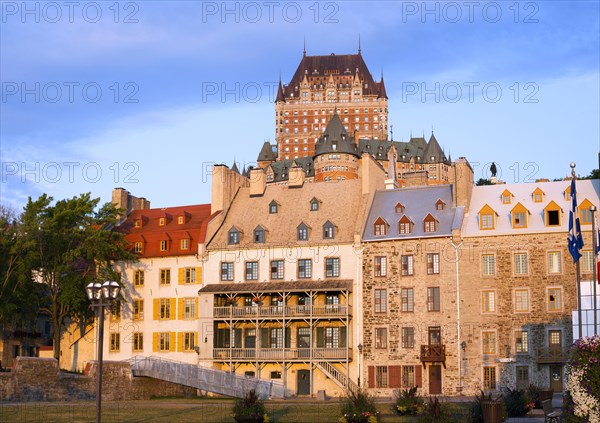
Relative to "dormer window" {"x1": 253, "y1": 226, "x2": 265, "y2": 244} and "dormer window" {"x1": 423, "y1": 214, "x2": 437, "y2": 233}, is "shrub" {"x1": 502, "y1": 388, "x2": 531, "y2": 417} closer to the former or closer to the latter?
"dormer window" {"x1": 423, "y1": 214, "x2": 437, "y2": 233}

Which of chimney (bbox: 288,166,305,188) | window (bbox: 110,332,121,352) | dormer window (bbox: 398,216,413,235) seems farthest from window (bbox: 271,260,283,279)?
window (bbox: 110,332,121,352)

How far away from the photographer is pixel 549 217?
61.6 m

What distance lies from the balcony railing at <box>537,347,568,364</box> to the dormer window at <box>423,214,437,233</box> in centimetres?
1045

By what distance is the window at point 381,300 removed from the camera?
64500mm

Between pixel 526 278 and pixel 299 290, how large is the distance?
14924 mm

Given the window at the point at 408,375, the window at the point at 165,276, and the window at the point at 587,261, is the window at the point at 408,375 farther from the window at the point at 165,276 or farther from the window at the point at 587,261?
the window at the point at 165,276

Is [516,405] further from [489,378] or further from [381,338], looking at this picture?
[381,338]

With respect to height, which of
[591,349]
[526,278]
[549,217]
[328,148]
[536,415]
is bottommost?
[536,415]

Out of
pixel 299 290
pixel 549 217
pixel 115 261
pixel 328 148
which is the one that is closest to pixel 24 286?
pixel 115 261

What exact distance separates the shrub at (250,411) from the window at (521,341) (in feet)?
94.8

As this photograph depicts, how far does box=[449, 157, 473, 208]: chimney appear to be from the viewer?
65.2 metres

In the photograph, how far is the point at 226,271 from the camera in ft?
227

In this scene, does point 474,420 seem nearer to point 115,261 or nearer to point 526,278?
point 526,278

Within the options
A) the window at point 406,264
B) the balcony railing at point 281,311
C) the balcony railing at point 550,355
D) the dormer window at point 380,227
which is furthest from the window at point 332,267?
the balcony railing at point 550,355
